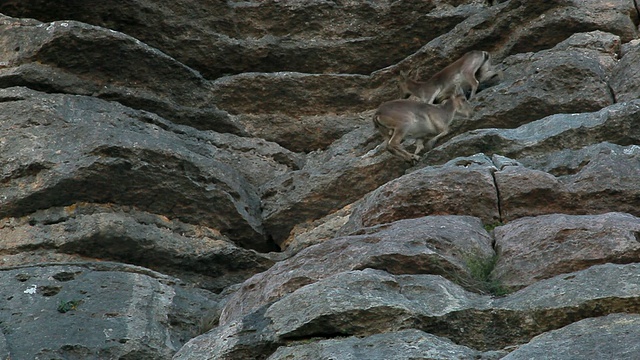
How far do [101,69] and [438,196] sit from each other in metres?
6.68

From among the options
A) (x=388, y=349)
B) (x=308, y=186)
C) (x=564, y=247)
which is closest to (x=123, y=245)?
(x=308, y=186)

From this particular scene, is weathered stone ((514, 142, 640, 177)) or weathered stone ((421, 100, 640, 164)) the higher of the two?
weathered stone ((421, 100, 640, 164))

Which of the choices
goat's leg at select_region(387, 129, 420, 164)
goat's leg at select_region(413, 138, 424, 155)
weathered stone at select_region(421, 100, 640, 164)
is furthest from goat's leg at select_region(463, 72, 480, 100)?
weathered stone at select_region(421, 100, 640, 164)

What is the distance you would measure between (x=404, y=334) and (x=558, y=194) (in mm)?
3714

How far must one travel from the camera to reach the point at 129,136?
48.2 feet

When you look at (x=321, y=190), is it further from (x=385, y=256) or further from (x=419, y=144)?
(x=385, y=256)

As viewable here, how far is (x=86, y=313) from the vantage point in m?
11.2

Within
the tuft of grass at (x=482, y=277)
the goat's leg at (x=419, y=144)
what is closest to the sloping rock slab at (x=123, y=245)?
the goat's leg at (x=419, y=144)

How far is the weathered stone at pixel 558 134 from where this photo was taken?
44.9 ft

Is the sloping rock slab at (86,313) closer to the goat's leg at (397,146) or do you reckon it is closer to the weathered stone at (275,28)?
Answer: the goat's leg at (397,146)

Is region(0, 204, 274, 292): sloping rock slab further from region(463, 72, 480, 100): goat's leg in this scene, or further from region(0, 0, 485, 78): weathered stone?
region(0, 0, 485, 78): weathered stone

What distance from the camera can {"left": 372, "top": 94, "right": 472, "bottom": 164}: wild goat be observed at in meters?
15.2

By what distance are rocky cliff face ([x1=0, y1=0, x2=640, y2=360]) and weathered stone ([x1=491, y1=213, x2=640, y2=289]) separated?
0.03 m

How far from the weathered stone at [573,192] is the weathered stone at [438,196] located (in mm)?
159
